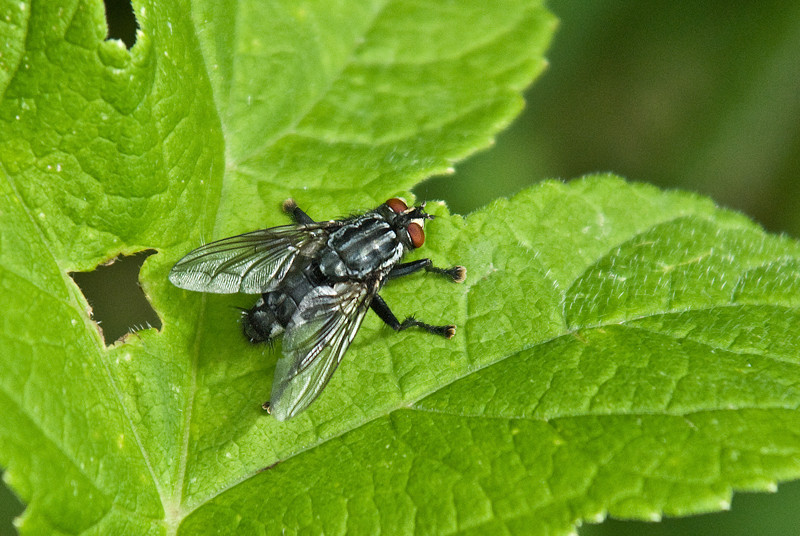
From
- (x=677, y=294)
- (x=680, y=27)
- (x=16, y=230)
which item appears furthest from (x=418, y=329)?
(x=680, y=27)

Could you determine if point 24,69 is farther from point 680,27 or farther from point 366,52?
point 680,27

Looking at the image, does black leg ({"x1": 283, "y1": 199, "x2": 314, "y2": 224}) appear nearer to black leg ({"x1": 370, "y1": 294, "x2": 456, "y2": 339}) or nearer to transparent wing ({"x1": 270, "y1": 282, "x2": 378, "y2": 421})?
transparent wing ({"x1": 270, "y1": 282, "x2": 378, "y2": 421})

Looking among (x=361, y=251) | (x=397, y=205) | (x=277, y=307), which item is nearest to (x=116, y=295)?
(x=277, y=307)

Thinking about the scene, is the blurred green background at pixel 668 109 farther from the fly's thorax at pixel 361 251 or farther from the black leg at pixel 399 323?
the black leg at pixel 399 323

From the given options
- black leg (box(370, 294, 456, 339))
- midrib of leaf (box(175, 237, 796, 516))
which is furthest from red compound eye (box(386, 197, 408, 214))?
midrib of leaf (box(175, 237, 796, 516))

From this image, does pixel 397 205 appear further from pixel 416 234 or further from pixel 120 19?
pixel 120 19

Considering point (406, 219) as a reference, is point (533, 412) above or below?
below

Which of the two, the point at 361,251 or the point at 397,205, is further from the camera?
the point at 361,251

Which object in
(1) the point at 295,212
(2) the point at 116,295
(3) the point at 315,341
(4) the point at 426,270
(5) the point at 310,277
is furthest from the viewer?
(2) the point at 116,295
